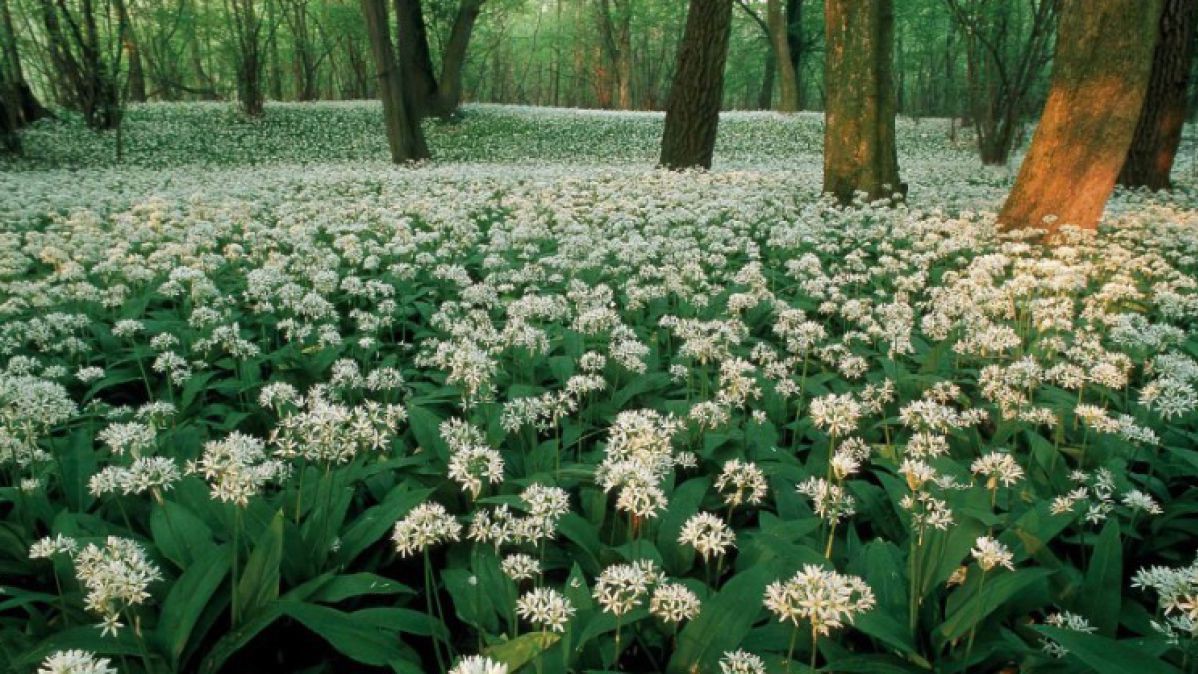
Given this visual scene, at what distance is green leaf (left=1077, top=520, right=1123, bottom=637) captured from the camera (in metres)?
2.06

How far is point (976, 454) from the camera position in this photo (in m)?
3.15

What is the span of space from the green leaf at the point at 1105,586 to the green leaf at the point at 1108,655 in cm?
57

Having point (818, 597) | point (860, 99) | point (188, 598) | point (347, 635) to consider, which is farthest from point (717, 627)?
point (860, 99)

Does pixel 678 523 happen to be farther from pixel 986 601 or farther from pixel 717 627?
pixel 986 601

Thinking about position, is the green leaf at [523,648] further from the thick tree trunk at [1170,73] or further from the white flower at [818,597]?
the thick tree trunk at [1170,73]

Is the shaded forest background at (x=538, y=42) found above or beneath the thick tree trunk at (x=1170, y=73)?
above

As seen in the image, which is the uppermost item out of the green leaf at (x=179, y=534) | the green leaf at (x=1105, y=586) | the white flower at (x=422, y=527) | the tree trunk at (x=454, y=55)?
the tree trunk at (x=454, y=55)

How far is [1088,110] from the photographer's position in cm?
606

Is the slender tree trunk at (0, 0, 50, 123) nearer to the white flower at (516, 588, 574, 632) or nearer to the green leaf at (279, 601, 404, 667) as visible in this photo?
the green leaf at (279, 601, 404, 667)

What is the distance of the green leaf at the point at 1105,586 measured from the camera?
206cm

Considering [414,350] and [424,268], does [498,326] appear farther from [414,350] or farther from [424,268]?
[424,268]

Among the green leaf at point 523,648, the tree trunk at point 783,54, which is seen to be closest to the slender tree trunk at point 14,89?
the green leaf at point 523,648

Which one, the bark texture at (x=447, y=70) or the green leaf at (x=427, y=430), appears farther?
the bark texture at (x=447, y=70)

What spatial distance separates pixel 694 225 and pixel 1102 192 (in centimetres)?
378
